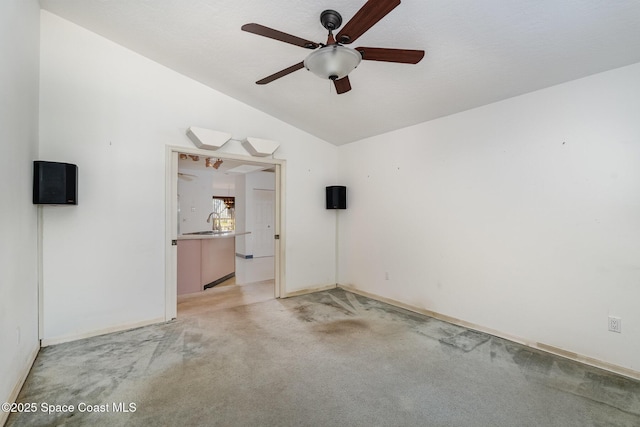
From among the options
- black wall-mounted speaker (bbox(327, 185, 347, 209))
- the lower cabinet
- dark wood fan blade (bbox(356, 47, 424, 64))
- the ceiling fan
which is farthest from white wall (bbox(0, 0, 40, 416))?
black wall-mounted speaker (bbox(327, 185, 347, 209))

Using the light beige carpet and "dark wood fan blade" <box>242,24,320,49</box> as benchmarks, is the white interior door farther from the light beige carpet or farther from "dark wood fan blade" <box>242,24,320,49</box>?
"dark wood fan blade" <box>242,24,320,49</box>

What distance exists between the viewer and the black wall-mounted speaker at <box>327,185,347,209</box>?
4590 mm

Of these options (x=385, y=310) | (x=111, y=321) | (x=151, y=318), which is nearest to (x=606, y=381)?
(x=385, y=310)

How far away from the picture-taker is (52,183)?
2.53 metres

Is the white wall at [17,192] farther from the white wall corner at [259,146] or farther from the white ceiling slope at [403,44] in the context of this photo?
the white wall corner at [259,146]

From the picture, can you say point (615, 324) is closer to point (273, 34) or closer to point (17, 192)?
point (273, 34)

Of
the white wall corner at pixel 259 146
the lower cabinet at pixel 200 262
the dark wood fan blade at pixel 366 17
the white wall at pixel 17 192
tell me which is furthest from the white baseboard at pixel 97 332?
the dark wood fan blade at pixel 366 17

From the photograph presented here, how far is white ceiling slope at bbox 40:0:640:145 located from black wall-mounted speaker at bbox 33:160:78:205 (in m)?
1.44

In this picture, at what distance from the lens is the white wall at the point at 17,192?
180 cm

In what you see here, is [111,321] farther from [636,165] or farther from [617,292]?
[636,165]

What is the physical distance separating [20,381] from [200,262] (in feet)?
9.56

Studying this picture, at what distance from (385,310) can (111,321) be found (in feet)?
10.2

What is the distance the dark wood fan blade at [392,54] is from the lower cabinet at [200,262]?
402cm

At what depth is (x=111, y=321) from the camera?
305 centimetres
